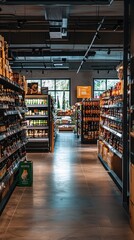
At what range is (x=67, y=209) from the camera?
579 cm

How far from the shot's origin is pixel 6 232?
4.69 metres

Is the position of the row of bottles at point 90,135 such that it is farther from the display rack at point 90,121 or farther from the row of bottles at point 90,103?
the row of bottles at point 90,103

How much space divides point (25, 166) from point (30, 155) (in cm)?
538

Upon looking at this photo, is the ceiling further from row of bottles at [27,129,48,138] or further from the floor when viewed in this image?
the floor

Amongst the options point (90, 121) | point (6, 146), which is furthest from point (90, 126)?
point (6, 146)

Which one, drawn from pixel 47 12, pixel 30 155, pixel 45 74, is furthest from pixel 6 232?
pixel 45 74

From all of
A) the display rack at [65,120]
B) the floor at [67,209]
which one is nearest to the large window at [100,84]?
the display rack at [65,120]

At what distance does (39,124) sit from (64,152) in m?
1.46

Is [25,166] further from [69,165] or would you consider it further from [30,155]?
[30,155]

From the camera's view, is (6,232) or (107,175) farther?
(107,175)

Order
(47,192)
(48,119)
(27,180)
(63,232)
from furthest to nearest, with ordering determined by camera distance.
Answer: (48,119) → (27,180) → (47,192) → (63,232)

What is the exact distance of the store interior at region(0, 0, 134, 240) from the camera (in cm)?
493

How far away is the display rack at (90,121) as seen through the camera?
56.1ft

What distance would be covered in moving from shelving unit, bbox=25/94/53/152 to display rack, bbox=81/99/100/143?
10.6 feet
